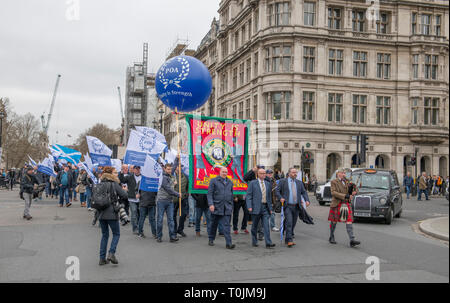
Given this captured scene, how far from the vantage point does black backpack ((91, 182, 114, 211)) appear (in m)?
8.05

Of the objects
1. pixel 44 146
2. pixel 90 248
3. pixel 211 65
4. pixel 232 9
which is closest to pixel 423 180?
pixel 90 248

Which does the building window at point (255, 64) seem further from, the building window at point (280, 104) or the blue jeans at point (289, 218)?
the blue jeans at point (289, 218)

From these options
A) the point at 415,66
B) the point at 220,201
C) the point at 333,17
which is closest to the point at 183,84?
the point at 220,201

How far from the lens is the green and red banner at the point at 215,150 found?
11875mm

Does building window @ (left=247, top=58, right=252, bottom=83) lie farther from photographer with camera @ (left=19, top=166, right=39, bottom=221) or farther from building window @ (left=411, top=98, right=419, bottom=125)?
photographer with camera @ (left=19, top=166, right=39, bottom=221)

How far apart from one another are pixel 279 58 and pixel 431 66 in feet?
50.7

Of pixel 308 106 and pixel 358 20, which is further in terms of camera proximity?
pixel 358 20

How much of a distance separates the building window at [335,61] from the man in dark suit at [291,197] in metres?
33.3

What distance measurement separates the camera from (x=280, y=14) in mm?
41125

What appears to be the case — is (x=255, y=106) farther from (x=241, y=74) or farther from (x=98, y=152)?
(x=98, y=152)

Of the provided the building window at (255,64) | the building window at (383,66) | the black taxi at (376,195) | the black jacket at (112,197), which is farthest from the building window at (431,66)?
the black jacket at (112,197)

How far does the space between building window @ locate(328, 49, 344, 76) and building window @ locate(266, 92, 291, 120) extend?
5158 millimetres

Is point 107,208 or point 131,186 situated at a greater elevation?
point 131,186

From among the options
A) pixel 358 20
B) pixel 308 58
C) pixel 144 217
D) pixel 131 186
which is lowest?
pixel 144 217
